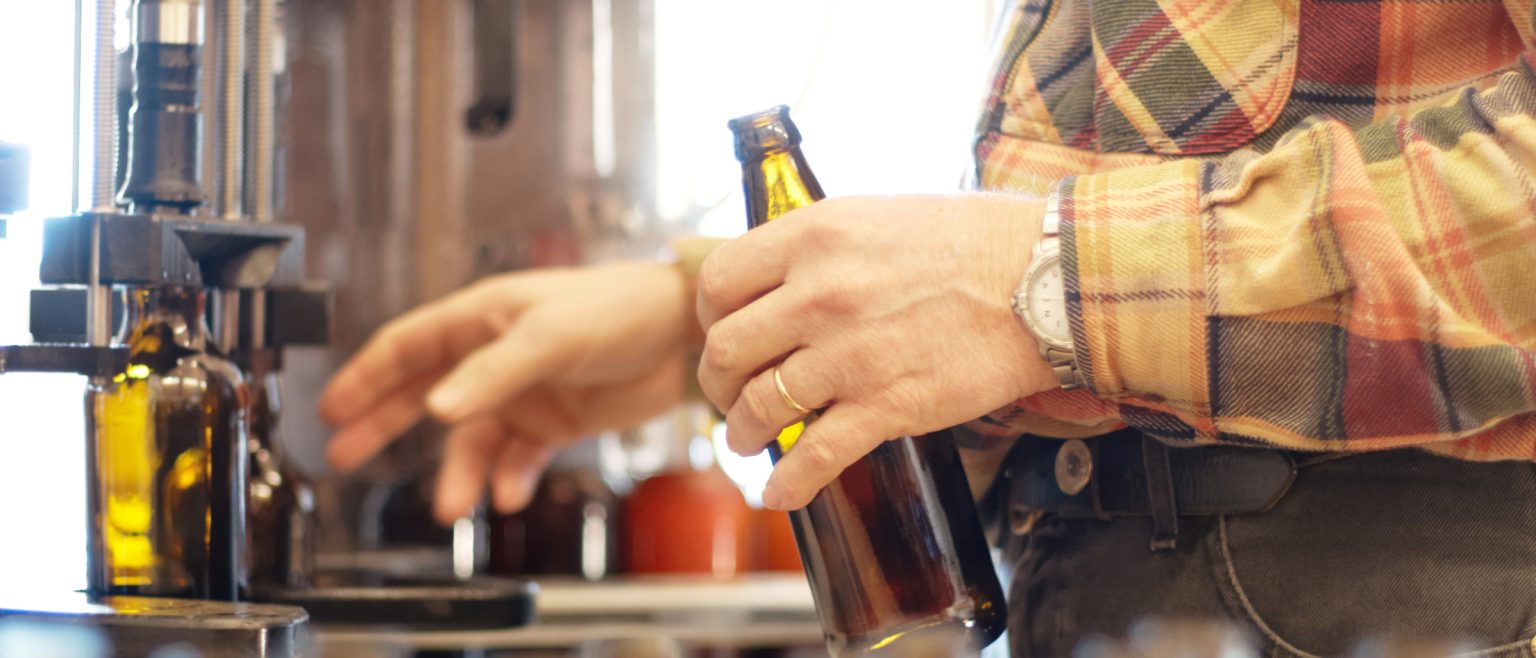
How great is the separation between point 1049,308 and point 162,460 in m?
0.40

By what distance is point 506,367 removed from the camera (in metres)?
1.09

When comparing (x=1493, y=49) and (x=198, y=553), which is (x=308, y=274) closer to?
(x=198, y=553)

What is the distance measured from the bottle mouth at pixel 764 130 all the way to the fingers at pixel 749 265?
0.32ft

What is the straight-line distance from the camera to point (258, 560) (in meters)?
0.85

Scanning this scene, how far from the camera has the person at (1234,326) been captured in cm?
60

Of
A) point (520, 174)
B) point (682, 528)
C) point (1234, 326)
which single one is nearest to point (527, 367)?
point (1234, 326)

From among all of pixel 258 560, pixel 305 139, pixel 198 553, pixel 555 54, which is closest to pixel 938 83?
pixel 555 54

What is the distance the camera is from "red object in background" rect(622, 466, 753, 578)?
69.9 inches

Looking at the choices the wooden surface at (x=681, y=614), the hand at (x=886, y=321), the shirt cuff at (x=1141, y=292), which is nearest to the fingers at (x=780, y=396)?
the hand at (x=886, y=321)

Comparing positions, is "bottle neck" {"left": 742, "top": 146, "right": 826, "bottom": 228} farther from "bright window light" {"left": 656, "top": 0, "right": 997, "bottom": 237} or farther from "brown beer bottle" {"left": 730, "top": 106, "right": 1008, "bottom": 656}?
"bright window light" {"left": 656, "top": 0, "right": 997, "bottom": 237}

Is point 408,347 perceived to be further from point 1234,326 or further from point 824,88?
point 824,88

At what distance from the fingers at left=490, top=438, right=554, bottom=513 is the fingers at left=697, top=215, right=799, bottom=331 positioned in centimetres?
66

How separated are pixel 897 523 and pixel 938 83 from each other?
170 centimetres

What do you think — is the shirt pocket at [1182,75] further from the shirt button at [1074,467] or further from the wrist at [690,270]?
the wrist at [690,270]
